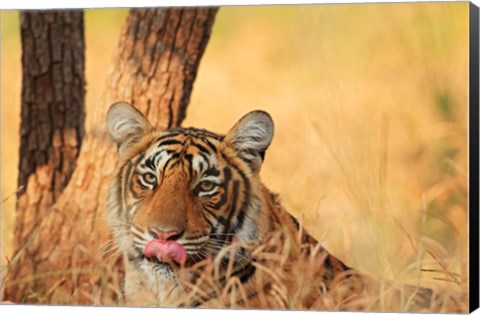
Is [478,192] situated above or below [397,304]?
above

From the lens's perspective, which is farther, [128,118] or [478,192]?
[128,118]

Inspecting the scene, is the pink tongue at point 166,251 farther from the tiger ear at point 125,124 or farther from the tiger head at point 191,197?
the tiger ear at point 125,124

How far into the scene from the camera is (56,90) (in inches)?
362

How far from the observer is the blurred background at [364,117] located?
805cm

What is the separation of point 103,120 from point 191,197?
3.19ft

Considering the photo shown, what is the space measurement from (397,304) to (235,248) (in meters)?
0.96

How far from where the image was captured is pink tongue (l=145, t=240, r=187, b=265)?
26.7ft

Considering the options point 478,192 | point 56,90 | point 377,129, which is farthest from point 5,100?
point 478,192

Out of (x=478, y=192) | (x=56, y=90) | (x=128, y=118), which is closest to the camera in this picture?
(x=478, y=192)

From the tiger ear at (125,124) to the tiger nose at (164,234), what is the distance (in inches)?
25.5

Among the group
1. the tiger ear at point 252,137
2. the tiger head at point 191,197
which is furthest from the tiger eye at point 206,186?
the tiger ear at point 252,137

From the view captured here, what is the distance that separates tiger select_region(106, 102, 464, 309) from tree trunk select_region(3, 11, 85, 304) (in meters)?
0.89

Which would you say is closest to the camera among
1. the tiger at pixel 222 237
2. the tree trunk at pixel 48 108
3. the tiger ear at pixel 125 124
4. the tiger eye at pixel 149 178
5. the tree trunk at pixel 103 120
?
the tiger at pixel 222 237

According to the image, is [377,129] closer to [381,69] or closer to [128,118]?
[381,69]
